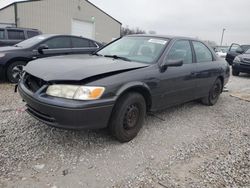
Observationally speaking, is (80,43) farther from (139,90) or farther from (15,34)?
(139,90)

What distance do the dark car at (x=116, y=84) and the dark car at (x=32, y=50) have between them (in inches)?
112

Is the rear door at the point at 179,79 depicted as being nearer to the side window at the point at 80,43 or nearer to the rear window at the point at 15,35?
the side window at the point at 80,43

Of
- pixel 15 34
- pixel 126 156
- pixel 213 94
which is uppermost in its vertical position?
pixel 15 34

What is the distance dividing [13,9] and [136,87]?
2104 cm

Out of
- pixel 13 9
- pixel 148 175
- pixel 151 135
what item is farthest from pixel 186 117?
pixel 13 9

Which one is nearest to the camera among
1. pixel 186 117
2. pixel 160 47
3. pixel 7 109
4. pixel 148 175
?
pixel 148 175

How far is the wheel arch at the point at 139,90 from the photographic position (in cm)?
331

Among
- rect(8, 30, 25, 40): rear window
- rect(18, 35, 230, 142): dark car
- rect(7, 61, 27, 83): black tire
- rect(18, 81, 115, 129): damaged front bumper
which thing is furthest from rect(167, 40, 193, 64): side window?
rect(8, 30, 25, 40): rear window

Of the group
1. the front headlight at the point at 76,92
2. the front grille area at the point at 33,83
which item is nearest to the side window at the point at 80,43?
the front grille area at the point at 33,83

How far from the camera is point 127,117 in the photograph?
354 cm

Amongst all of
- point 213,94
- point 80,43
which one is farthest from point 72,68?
point 80,43

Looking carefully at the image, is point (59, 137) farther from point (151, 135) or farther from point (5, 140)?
point (151, 135)

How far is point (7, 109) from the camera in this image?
4641 millimetres

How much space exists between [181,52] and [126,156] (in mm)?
2298
